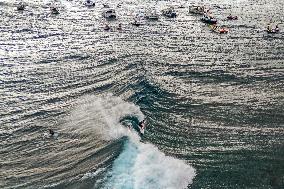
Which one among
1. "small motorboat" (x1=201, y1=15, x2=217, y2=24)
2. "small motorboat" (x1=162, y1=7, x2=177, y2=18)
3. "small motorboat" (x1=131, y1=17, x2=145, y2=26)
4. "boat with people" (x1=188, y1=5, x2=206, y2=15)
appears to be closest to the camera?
"small motorboat" (x1=131, y1=17, x2=145, y2=26)

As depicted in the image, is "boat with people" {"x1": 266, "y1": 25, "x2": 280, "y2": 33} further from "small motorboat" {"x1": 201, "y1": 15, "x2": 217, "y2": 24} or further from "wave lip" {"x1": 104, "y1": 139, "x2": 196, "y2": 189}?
"wave lip" {"x1": 104, "y1": 139, "x2": 196, "y2": 189}

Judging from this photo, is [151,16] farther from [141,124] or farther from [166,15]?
[141,124]

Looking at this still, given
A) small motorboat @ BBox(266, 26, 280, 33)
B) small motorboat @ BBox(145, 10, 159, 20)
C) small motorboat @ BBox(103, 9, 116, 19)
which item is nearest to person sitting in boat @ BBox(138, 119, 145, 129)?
small motorboat @ BBox(103, 9, 116, 19)

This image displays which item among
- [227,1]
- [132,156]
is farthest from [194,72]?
[227,1]

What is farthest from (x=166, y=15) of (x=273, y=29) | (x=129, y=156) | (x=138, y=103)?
(x=129, y=156)

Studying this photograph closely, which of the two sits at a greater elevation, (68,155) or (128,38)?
(128,38)

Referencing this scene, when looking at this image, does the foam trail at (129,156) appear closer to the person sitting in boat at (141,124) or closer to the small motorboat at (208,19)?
the person sitting in boat at (141,124)

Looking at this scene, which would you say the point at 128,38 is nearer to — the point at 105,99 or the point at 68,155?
the point at 105,99

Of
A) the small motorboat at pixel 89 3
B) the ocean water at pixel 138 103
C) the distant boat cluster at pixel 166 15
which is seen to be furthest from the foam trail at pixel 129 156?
the small motorboat at pixel 89 3
